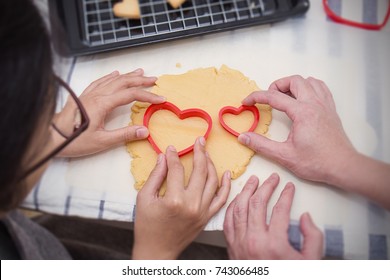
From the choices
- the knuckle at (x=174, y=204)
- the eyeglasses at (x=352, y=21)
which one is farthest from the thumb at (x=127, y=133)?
the eyeglasses at (x=352, y=21)

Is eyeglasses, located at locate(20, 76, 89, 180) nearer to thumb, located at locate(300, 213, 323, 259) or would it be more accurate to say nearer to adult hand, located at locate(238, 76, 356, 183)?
adult hand, located at locate(238, 76, 356, 183)

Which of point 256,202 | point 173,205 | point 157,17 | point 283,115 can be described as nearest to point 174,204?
point 173,205

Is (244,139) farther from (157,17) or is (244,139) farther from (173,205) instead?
(157,17)

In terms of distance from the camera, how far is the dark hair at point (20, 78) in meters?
0.36

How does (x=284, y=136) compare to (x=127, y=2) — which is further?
(x=127, y=2)

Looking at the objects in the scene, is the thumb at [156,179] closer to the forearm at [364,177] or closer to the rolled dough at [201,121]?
the rolled dough at [201,121]

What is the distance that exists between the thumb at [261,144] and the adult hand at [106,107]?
140mm

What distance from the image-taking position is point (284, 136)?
605 mm

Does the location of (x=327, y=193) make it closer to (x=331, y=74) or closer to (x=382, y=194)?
(x=382, y=194)

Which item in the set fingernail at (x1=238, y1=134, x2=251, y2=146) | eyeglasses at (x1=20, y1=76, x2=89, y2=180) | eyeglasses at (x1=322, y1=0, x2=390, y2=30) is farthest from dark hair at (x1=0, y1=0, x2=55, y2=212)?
eyeglasses at (x1=322, y1=0, x2=390, y2=30)

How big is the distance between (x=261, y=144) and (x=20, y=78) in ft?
1.11

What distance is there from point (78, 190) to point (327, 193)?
0.37 metres
